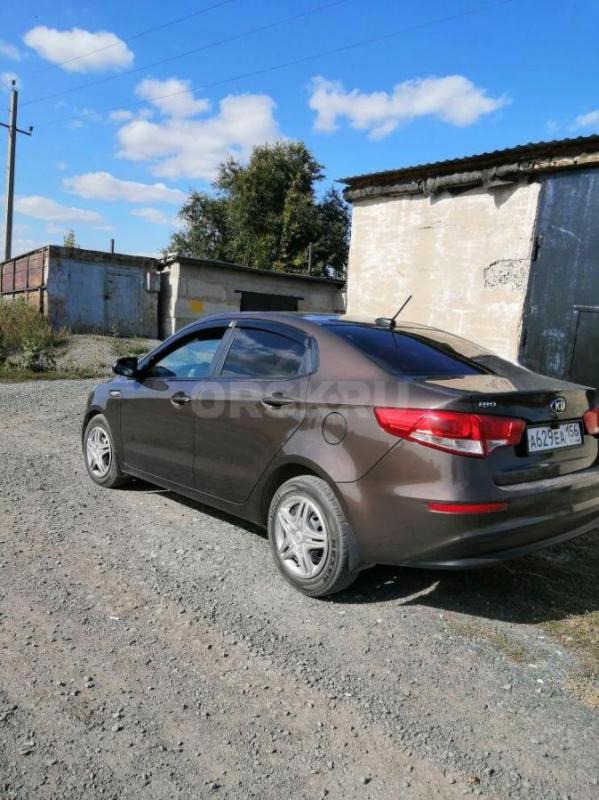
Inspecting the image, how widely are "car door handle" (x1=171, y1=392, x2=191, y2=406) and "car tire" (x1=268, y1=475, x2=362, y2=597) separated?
42.0 inches

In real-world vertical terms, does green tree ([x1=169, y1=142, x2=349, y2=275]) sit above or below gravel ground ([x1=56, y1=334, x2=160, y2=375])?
above

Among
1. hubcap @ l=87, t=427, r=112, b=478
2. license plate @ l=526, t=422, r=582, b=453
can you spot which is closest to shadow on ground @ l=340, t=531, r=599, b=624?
license plate @ l=526, t=422, r=582, b=453

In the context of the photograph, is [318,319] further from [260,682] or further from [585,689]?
[585,689]

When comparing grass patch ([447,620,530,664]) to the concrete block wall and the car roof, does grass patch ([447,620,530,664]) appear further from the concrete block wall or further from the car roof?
the concrete block wall

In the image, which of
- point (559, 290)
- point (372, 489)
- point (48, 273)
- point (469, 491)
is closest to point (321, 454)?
point (372, 489)

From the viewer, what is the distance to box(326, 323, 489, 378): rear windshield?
10.7 ft

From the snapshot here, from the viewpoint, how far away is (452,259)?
8930 mm

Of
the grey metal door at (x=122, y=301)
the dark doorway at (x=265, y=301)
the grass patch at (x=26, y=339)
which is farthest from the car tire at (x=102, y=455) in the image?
the dark doorway at (x=265, y=301)

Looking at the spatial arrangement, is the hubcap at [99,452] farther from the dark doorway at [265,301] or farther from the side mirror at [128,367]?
the dark doorway at [265,301]

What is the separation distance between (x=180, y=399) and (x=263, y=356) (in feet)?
2.57

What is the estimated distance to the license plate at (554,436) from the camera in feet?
9.68

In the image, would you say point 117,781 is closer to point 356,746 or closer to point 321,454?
point 356,746

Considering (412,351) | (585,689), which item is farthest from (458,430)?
(585,689)

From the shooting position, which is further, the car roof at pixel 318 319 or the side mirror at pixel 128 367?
the side mirror at pixel 128 367
